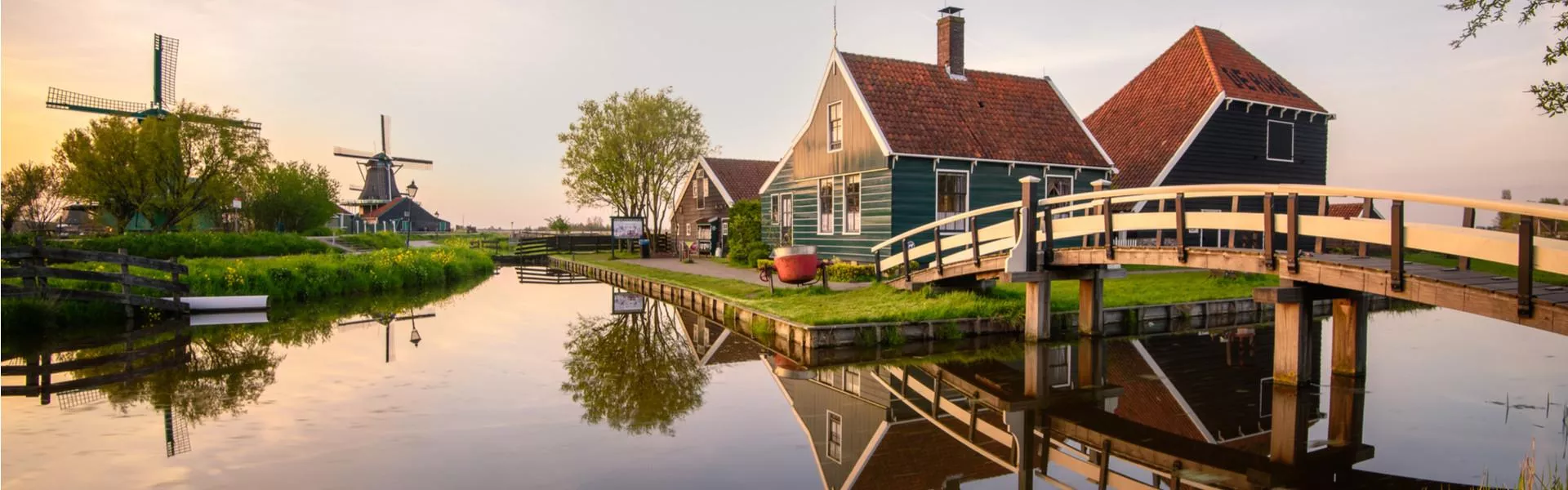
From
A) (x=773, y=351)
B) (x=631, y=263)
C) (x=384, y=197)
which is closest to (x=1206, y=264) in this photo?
(x=773, y=351)

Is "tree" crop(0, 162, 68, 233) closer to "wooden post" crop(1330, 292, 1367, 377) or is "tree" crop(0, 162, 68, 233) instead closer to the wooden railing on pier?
the wooden railing on pier

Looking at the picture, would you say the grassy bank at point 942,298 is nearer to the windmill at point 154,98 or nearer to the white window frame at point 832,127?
the white window frame at point 832,127

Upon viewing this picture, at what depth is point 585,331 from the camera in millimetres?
16250

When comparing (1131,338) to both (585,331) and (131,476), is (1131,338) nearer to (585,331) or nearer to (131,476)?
(585,331)

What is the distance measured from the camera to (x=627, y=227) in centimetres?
3925

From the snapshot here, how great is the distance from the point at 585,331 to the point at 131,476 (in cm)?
938

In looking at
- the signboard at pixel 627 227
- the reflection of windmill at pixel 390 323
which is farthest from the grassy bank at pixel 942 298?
the signboard at pixel 627 227

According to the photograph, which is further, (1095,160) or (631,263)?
(631,263)

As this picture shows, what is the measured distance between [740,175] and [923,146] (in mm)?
17509

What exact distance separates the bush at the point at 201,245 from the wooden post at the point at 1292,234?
1235 inches

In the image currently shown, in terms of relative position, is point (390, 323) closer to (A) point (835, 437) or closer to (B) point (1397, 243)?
(A) point (835, 437)

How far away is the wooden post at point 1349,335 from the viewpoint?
10.2 metres

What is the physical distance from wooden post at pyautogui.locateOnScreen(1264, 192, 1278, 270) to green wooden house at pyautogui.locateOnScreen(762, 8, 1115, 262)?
10.9 m

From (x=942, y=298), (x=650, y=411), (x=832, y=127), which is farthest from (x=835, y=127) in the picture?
(x=650, y=411)
